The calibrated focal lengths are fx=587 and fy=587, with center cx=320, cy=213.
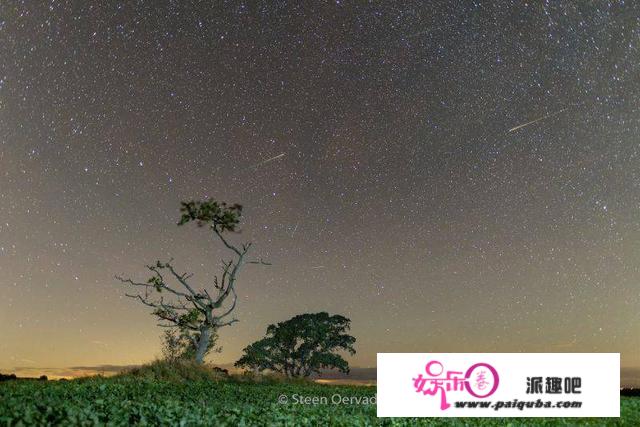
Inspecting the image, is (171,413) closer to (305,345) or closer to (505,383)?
(505,383)

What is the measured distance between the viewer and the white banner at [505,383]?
44.5 ft

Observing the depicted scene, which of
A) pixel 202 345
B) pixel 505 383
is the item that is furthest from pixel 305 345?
pixel 505 383

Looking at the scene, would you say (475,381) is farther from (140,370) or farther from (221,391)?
(140,370)

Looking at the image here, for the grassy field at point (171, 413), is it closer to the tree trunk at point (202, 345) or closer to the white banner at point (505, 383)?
the white banner at point (505, 383)

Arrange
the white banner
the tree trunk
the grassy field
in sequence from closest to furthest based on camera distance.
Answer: the grassy field, the white banner, the tree trunk

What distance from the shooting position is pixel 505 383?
45.2ft

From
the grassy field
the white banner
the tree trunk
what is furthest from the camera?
the tree trunk

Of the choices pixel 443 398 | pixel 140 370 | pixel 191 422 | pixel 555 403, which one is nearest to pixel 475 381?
pixel 443 398

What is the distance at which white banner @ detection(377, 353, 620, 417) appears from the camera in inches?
534

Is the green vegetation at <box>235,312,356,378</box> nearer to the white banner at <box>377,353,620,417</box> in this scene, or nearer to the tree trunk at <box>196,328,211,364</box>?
the tree trunk at <box>196,328,211,364</box>

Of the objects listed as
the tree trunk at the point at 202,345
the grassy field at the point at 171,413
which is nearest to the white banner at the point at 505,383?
the grassy field at the point at 171,413

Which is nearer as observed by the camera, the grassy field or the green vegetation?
the grassy field

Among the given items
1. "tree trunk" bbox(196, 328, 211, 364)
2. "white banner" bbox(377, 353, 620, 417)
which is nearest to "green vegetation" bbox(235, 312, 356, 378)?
"tree trunk" bbox(196, 328, 211, 364)

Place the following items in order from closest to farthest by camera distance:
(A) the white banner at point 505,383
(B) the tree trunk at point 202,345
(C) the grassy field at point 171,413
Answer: (C) the grassy field at point 171,413, (A) the white banner at point 505,383, (B) the tree trunk at point 202,345
